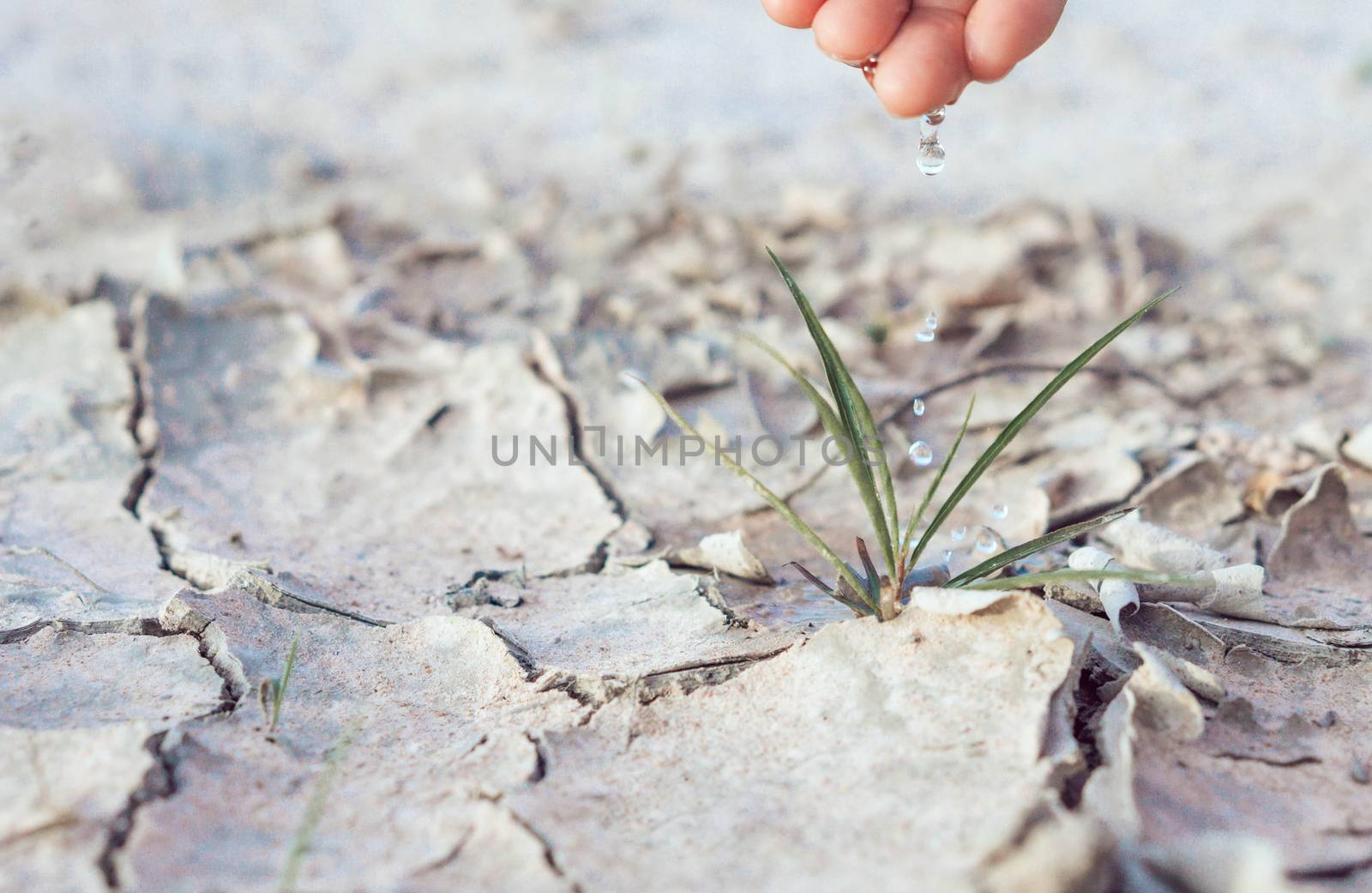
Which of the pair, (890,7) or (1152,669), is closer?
(1152,669)

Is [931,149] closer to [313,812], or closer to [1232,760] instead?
[1232,760]

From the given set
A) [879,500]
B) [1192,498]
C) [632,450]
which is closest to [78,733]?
[879,500]

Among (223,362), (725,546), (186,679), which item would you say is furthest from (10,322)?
(725,546)

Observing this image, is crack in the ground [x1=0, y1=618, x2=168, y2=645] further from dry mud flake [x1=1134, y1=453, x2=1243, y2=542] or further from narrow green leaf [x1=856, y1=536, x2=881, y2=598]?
dry mud flake [x1=1134, y1=453, x2=1243, y2=542]

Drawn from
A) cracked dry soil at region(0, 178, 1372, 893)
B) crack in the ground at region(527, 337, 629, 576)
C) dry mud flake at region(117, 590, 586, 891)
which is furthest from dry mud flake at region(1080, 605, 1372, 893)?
crack in the ground at region(527, 337, 629, 576)

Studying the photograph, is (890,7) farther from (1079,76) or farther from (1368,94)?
(1368,94)
